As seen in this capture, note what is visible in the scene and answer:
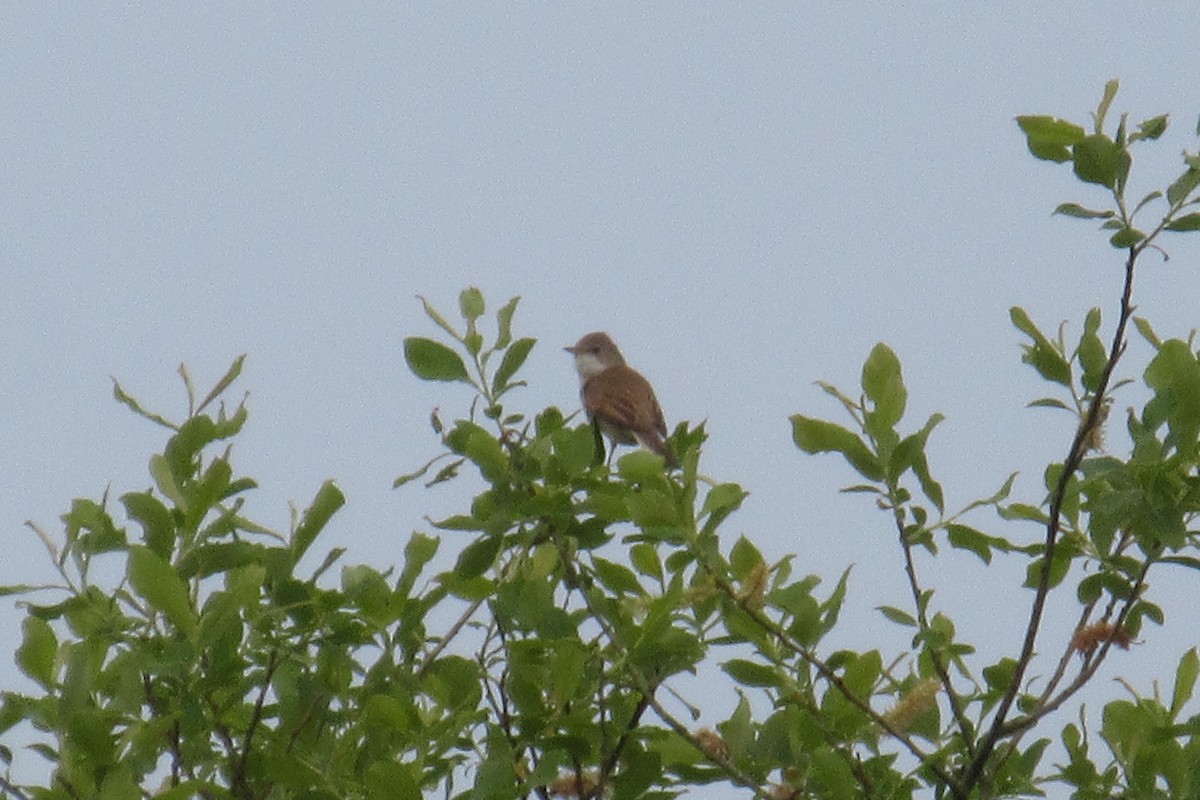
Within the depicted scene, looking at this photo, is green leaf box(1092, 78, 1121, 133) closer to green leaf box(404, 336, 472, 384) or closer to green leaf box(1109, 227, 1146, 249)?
green leaf box(1109, 227, 1146, 249)

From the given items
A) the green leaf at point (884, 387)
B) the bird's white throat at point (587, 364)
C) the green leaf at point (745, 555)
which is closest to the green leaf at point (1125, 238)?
the green leaf at point (884, 387)

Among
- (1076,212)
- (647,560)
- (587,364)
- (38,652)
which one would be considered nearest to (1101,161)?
(1076,212)

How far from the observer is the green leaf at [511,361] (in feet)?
10.6

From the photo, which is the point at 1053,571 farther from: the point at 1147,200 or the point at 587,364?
the point at 587,364

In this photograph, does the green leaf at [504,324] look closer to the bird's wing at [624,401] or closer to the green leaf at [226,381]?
the green leaf at [226,381]

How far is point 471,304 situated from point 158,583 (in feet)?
2.67

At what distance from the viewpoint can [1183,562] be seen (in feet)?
10.4

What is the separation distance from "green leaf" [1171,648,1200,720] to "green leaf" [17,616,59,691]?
2.33 m

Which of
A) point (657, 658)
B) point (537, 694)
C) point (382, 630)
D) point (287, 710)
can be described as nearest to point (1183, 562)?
point (657, 658)

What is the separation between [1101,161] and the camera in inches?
112

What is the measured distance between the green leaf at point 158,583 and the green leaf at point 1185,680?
207 centimetres

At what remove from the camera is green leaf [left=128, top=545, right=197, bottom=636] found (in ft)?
9.88

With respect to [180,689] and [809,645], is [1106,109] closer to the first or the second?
[809,645]

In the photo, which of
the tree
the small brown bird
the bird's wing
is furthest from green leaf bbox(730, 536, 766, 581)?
the bird's wing
